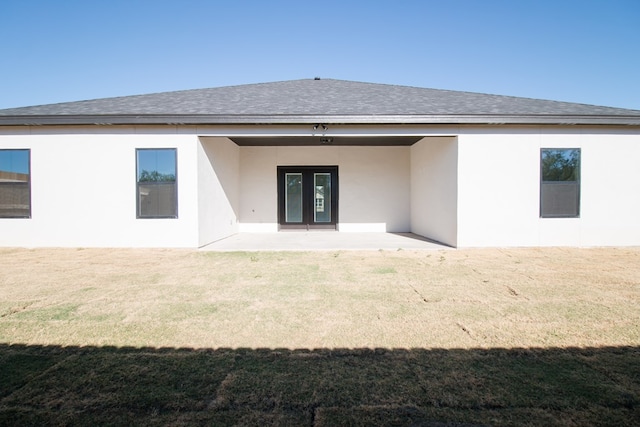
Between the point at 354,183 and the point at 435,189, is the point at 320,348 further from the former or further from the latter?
the point at 354,183

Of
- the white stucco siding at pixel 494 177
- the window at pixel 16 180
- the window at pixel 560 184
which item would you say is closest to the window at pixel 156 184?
the window at pixel 16 180

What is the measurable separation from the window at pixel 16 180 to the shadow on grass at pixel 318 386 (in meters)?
7.05

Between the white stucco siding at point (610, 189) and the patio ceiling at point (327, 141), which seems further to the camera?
the patio ceiling at point (327, 141)

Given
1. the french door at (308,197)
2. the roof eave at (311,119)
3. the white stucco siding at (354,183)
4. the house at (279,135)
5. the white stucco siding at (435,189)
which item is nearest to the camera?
the roof eave at (311,119)

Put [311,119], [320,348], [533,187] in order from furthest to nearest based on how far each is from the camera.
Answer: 1. [533,187]
2. [311,119]
3. [320,348]

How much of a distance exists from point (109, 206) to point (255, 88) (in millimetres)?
6004

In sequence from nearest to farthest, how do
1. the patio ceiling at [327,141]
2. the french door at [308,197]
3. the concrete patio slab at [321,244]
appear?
the concrete patio slab at [321,244]
the patio ceiling at [327,141]
the french door at [308,197]

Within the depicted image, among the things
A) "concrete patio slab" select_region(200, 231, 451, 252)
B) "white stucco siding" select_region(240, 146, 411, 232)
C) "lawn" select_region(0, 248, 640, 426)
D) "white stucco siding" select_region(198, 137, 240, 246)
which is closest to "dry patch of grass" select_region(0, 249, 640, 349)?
"lawn" select_region(0, 248, 640, 426)

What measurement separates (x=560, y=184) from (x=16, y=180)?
44.5 feet

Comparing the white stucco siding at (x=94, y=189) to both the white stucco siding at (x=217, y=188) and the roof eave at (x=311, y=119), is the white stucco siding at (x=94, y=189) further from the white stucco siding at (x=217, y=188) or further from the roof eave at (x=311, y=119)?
the white stucco siding at (x=217, y=188)

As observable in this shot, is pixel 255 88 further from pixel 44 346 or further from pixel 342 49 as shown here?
pixel 44 346

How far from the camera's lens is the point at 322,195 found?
1148 cm

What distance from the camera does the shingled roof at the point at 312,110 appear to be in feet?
23.7

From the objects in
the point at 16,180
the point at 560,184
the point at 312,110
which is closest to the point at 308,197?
the point at 312,110
